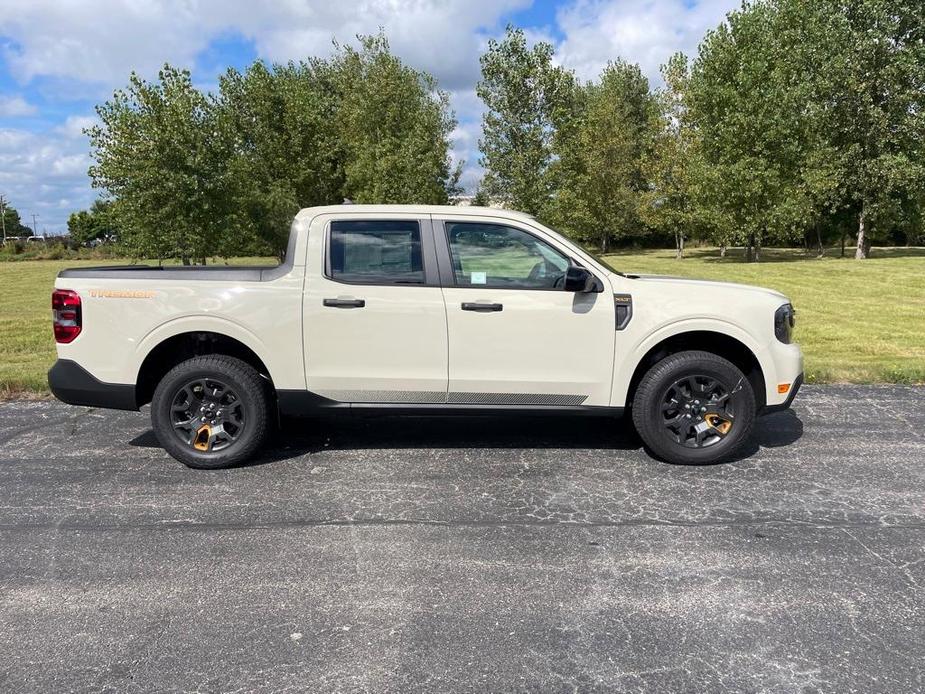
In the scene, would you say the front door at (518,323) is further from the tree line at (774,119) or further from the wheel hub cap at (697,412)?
the tree line at (774,119)

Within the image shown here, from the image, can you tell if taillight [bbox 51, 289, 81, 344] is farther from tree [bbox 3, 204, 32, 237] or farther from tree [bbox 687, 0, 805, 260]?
tree [bbox 3, 204, 32, 237]

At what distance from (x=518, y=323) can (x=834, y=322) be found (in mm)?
9405

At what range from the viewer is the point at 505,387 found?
489 cm

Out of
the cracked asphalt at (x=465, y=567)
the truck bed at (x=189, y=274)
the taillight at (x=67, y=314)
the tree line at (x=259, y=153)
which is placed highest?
the tree line at (x=259, y=153)

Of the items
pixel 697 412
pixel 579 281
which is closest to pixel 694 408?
pixel 697 412

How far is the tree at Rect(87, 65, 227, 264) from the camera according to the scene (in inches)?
838

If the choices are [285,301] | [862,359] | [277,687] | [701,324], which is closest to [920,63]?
[862,359]

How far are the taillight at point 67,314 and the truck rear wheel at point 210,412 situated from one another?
70cm

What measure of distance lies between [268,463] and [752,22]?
29.3m

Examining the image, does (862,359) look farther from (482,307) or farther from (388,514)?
(388,514)

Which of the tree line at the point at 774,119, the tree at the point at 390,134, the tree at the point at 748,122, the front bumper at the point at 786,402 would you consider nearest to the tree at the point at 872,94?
the tree line at the point at 774,119

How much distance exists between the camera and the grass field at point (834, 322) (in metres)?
7.79

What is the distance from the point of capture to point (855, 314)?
13.0 meters

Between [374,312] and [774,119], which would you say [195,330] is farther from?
[774,119]
